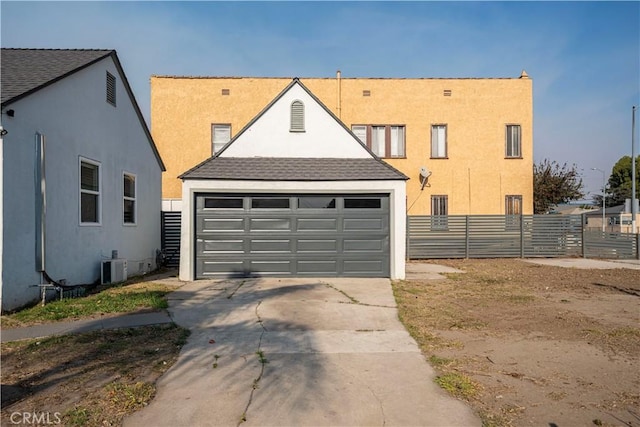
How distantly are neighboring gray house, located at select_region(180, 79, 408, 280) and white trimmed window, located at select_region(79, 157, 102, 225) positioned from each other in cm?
208

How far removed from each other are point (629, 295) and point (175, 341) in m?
9.81

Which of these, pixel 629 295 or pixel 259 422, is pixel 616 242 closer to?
pixel 629 295

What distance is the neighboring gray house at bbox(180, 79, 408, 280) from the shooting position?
1189 cm

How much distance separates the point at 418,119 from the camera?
20.9 meters

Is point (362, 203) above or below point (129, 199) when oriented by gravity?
below

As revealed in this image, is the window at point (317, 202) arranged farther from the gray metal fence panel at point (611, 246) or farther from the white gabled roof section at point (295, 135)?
the gray metal fence panel at point (611, 246)

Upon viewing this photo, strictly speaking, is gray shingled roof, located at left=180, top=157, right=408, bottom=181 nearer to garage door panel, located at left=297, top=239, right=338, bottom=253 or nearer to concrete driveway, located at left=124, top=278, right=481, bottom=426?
garage door panel, located at left=297, top=239, right=338, bottom=253

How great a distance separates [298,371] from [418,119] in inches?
695

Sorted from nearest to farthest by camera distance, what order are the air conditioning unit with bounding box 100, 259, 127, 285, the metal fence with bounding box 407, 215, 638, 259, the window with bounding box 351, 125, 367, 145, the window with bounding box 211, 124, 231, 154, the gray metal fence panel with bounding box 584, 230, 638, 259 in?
the air conditioning unit with bounding box 100, 259, 127, 285 < the metal fence with bounding box 407, 215, 638, 259 < the gray metal fence panel with bounding box 584, 230, 638, 259 < the window with bounding box 211, 124, 231, 154 < the window with bounding box 351, 125, 367, 145

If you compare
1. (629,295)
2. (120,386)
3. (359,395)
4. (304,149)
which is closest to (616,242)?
(629,295)

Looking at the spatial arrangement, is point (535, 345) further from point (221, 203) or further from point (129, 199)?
point (129, 199)

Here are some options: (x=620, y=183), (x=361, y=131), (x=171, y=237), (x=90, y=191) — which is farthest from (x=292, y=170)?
(x=620, y=183)

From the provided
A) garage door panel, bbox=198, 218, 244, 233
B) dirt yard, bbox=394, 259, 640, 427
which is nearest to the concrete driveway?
dirt yard, bbox=394, 259, 640, 427

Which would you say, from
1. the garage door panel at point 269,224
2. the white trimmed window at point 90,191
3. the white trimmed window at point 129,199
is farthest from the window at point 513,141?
the white trimmed window at point 90,191
